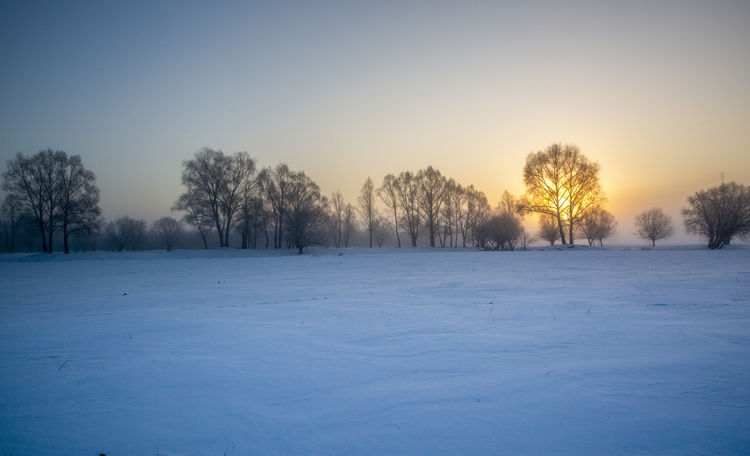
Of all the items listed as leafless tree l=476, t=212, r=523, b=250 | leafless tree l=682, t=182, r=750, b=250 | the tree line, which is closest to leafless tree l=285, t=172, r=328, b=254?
the tree line

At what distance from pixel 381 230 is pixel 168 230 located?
154 ft

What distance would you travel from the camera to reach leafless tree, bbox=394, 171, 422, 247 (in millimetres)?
47781

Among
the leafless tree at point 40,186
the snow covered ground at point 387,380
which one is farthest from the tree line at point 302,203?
the snow covered ground at point 387,380

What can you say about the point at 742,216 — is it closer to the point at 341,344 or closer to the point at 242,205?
the point at 341,344

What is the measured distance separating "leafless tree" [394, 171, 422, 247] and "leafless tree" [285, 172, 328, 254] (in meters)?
12.9

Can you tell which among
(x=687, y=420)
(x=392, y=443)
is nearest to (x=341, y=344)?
(x=392, y=443)

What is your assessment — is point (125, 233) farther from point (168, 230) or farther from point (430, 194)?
point (430, 194)

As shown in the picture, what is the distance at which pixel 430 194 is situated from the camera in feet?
156

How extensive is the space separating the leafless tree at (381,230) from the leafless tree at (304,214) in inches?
519

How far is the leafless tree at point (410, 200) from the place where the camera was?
47781 mm

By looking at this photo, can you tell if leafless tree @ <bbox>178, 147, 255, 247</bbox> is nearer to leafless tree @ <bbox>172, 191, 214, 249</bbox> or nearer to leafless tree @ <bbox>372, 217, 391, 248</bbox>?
leafless tree @ <bbox>172, 191, 214, 249</bbox>

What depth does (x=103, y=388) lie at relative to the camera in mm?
3293

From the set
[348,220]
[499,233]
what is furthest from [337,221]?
[499,233]

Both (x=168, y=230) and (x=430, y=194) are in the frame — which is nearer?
(x=430, y=194)
